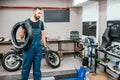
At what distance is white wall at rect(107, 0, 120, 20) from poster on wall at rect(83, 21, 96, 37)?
93cm

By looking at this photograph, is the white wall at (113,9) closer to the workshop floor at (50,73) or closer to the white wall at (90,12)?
the white wall at (90,12)

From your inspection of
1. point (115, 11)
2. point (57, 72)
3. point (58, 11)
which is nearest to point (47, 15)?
point (58, 11)

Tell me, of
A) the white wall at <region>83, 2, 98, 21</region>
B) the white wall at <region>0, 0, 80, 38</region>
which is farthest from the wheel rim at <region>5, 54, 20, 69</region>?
the white wall at <region>83, 2, 98, 21</region>

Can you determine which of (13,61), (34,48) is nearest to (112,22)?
(34,48)

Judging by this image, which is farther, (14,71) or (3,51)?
(3,51)

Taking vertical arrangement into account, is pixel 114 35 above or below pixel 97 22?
below

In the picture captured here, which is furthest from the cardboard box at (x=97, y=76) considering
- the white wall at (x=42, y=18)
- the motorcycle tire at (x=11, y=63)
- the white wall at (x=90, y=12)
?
the white wall at (x=42, y=18)

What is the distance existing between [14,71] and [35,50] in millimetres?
1639

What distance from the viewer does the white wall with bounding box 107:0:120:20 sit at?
4105 millimetres

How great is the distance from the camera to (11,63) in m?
4.93

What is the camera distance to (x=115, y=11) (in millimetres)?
4203

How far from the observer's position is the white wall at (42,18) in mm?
6281

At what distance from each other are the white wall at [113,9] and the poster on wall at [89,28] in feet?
3.04

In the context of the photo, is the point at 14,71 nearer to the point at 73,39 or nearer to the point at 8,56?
the point at 8,56
